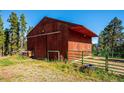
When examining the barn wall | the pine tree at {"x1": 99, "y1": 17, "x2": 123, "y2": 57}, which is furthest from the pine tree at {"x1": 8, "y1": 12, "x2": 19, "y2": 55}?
the pine tree at {"x1": 99, "y1": 17, "x2": 123, "y2": 57}

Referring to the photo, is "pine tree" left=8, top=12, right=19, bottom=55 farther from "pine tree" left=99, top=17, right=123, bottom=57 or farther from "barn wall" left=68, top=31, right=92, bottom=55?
"pine tree" left=99, top=17, right=123, bottom=57

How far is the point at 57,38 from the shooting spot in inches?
645

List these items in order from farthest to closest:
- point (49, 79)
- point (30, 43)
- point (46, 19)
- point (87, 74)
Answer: point (30, 43)
point (46, 19)
point (87, 74)
point (49, 79)

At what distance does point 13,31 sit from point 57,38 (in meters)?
18.3

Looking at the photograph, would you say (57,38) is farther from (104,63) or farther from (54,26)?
(104,63)

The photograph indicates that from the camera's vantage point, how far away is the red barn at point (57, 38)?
15562 mm

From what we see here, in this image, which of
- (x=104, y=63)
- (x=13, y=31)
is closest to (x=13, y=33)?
(x=13, y=31)

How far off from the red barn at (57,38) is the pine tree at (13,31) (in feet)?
41.1

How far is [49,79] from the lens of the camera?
24.7 ft

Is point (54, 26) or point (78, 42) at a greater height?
point (54, 26)

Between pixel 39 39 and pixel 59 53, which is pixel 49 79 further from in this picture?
pixel 39 39
